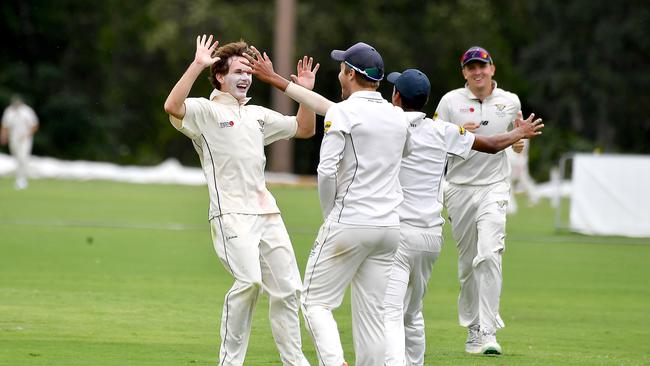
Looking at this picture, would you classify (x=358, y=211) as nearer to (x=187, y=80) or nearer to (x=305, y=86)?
(x=305, y=86)

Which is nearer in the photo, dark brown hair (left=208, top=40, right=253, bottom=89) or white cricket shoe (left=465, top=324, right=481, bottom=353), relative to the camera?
dark brown hair (left=208, top=40, right=253, bottom=89)

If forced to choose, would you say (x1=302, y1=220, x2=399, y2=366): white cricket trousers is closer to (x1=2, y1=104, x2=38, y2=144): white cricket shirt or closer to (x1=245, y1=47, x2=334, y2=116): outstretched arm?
(x1=245, y1=47, x2=334, y2=116): outstretched arm

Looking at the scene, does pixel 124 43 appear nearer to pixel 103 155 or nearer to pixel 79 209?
pixel 103 155

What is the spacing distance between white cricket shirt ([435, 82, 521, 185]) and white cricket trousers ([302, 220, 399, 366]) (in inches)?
120

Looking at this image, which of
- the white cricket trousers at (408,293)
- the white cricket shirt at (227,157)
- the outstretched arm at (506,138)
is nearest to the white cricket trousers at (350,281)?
the white cricket trousers at (408,293)

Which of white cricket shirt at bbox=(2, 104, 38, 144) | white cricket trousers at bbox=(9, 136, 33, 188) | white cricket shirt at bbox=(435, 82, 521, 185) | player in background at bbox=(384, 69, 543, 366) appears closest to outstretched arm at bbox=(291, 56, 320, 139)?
player in background at bbox=(384, 69, 543, 366)

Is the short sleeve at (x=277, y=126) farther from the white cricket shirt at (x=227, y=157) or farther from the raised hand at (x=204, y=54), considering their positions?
the raised hand at (x=204, y=54)

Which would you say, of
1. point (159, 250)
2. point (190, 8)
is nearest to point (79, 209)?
point (159, 250)

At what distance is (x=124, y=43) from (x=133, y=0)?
2.05 meters

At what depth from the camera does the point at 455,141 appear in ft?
28.7

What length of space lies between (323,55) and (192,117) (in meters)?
42.6

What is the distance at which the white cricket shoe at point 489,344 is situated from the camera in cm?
1022

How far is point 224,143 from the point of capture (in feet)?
27.7

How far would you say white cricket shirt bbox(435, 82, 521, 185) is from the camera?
10.8 m
